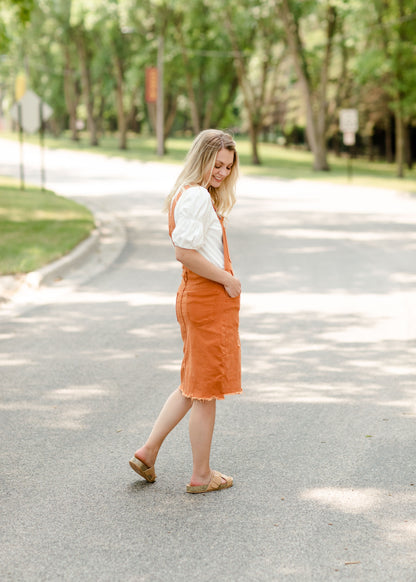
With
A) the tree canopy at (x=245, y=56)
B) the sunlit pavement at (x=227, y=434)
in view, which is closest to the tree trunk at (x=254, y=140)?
the tree canopy at (x=245, y=56)

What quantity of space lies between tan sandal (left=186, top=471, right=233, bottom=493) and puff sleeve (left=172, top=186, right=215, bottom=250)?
1.24 m

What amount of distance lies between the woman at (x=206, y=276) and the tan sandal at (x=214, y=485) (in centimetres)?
32

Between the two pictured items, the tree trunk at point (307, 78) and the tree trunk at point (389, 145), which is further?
the tree trunk at point (389, 145)

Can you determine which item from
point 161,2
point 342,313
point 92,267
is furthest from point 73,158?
point 342,313

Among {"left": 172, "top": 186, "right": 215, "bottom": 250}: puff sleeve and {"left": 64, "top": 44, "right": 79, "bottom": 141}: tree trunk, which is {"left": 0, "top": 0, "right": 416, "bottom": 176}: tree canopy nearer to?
{"left": 64, "top": 44, "right": 79, "bottom": 141}: tree trunk

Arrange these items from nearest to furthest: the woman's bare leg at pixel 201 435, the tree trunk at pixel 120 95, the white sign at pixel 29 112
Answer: the woman's bare leg at pixel 201 435
the white sign at pixel 29 112
the tree trunk at pixel 120 95

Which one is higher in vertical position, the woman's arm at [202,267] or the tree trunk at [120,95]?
the tree trunk at [120,95]

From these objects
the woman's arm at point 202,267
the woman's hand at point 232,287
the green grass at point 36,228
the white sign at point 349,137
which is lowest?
the green grass at point 36,228

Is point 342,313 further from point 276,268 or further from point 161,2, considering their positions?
point 161,2

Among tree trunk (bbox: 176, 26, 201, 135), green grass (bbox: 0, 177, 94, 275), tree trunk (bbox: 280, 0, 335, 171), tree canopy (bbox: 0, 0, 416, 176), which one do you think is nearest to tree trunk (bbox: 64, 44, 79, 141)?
tree canopy (bbox: 0, 0, 416, 176)

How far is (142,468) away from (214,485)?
1.29ft

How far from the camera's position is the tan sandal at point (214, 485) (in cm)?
443

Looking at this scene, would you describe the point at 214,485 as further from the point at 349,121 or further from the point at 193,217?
the point at 349,121

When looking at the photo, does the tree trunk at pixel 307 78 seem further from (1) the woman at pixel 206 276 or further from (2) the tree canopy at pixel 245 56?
(1) the woman at pixel 206 276
